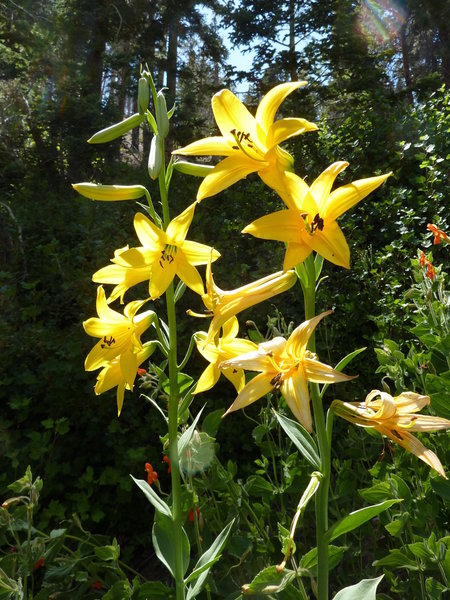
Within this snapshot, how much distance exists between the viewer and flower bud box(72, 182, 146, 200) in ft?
4.65

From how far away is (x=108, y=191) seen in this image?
1449 mm

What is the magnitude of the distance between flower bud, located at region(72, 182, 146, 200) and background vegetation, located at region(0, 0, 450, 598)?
104 centimetres

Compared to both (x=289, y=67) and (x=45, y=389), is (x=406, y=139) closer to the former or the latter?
(x=45, y=389)

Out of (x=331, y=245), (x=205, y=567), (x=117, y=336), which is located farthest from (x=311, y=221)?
(x=205, y=567)

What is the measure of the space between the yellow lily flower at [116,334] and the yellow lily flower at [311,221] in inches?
21.1

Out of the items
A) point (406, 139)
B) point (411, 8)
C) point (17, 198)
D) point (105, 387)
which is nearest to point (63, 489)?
point (105, 387)

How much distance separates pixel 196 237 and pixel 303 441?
11.5ft

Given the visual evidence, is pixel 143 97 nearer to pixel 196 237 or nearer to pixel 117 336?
pixel 117 336

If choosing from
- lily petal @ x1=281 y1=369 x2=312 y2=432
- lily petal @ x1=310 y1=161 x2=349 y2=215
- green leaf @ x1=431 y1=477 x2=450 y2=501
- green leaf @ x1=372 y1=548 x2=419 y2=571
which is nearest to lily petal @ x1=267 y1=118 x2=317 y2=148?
lily petal @ x1=310 y1=161 x2=349 y2=215

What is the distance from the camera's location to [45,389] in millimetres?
3150

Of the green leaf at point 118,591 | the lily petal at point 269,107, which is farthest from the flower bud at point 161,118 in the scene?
the green leaf at point 118,591

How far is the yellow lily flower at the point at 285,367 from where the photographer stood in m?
0.94

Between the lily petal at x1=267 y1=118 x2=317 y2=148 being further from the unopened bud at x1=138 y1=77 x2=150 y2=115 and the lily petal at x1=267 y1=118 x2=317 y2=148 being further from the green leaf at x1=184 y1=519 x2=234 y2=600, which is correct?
the green leaf at x1=184 y1=519 x2=234 y2=600

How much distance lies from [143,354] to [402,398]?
0.77m
